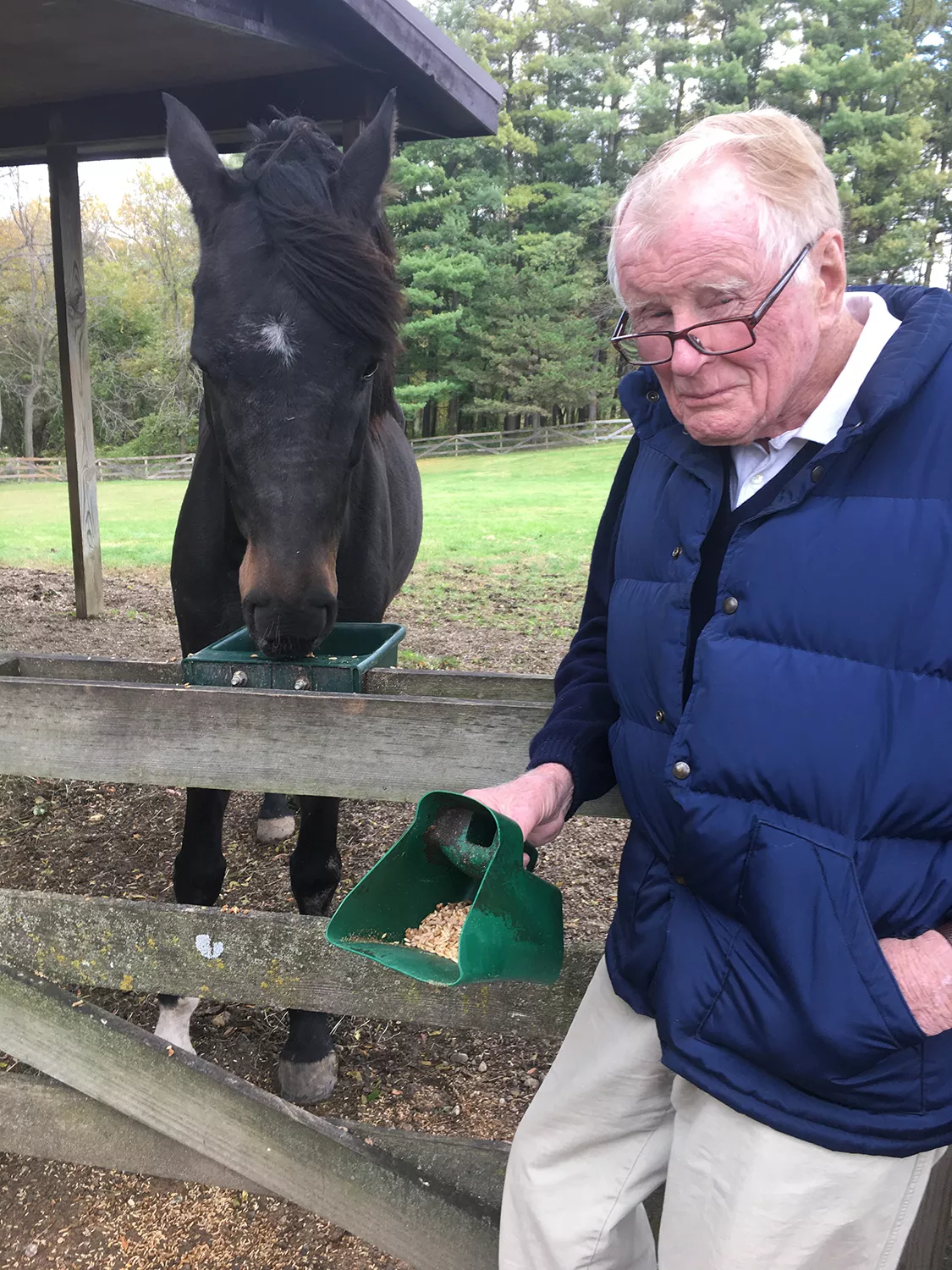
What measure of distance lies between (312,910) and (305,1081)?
2.01 ft

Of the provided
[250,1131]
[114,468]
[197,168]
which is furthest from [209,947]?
[114,468]

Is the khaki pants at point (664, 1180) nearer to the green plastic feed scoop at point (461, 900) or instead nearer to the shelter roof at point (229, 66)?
the green plastic feed scoop at point (461, 900)

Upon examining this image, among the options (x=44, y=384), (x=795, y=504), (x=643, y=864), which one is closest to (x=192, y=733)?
(x=643, y=864)

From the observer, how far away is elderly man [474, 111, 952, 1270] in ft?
4.05

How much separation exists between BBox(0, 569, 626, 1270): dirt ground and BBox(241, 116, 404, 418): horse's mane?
232 cm

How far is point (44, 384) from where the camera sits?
129 ft

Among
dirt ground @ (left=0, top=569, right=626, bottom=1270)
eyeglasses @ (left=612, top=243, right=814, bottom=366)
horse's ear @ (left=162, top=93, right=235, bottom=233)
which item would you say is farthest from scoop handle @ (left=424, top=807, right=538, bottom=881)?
horse's ear @ (left=162, top=93, right=235, bottom=233)

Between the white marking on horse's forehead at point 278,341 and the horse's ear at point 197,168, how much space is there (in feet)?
2.05

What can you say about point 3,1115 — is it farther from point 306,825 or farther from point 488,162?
point 488,162

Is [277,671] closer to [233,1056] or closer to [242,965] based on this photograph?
[242,965]

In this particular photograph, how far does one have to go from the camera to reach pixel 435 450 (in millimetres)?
39156

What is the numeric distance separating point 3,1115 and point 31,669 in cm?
113

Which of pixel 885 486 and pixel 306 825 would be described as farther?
pixel 306 825

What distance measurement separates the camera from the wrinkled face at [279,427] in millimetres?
2453
